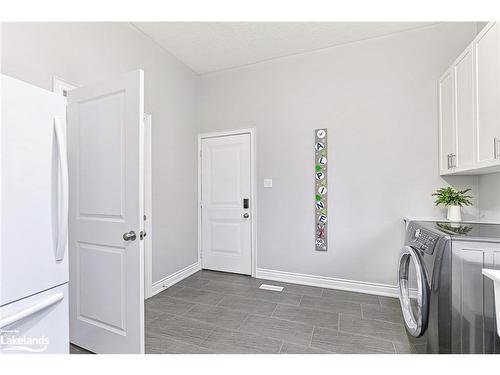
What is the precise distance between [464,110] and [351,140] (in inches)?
39.6

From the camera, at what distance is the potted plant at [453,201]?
2207 mm

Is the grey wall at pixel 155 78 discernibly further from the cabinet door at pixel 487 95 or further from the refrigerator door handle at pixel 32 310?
the cabinet door at pixel 487 95

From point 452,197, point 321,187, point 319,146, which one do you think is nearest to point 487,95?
point 452,197

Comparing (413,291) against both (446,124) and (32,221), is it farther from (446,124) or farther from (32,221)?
(32,221)

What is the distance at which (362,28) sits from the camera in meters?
2.54

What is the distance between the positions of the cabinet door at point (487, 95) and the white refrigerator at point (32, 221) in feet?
8.51

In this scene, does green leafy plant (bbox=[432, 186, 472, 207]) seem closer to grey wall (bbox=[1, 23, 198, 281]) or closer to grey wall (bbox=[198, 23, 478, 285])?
grey wall (bbox=[198, 23, 478, 285])

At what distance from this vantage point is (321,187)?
114 inches

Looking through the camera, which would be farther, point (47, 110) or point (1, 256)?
point (47, 110)

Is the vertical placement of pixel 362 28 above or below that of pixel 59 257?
above

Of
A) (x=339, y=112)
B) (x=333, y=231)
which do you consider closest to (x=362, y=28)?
(x=339, y=112)

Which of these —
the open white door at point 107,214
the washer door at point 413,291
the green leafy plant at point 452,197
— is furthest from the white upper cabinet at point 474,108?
the open white door at point 107,214

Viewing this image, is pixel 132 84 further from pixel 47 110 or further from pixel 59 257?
pixel 59 257

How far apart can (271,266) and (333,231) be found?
93 centimetres
